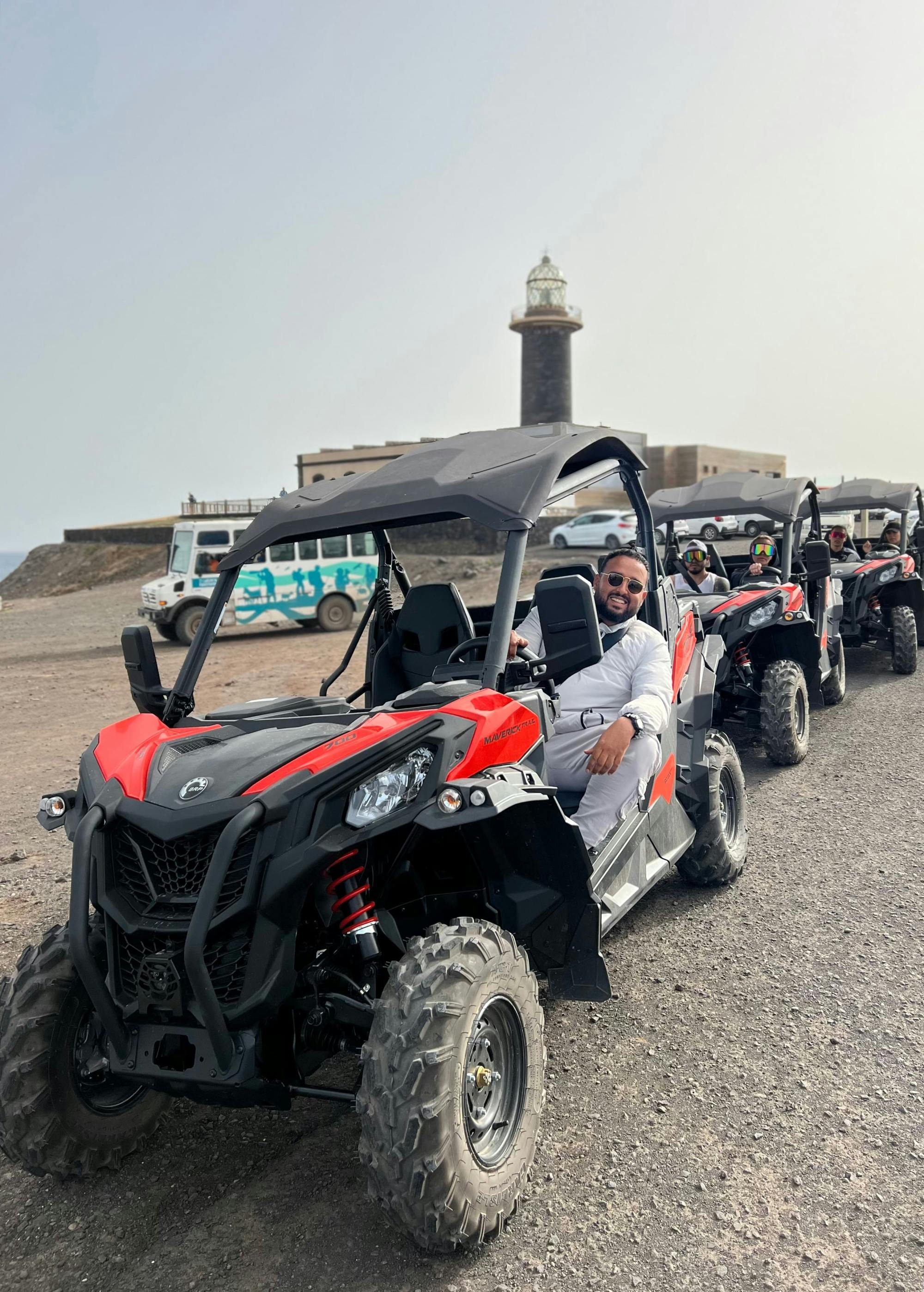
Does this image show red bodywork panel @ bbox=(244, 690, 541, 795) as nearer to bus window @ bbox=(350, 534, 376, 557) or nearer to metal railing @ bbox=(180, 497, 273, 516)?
bus window @ bbox=(350, 534, 376, 557)

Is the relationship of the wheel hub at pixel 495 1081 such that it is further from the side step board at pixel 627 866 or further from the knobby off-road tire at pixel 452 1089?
the side step board at pixel 627 866

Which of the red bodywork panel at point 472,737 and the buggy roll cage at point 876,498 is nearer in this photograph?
the red bodywork panel at point 472,737

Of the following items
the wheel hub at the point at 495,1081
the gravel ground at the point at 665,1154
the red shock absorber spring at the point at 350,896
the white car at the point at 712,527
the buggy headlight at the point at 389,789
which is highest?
the white car at the point at 712,527

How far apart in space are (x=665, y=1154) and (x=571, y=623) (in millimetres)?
1663

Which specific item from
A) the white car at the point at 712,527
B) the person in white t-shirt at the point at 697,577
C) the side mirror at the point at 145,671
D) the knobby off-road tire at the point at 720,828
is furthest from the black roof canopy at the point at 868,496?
the side mirror at the point at 145,671

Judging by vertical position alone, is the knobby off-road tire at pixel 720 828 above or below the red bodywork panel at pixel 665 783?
below

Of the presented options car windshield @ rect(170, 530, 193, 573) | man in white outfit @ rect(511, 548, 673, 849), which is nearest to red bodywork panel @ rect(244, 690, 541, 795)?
man in white outfit @ rect(511, 548, 673, 849)

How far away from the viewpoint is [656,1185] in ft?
9.91

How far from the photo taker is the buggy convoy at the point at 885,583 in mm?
11469

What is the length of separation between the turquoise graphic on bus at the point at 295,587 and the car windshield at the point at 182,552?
60 centimetres

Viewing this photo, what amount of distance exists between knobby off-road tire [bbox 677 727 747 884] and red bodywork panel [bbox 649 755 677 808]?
0.54 m

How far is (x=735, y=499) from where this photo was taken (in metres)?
9.28

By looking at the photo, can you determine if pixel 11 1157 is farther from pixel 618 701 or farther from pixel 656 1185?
pixel 618 701

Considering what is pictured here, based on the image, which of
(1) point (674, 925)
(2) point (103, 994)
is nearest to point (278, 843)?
(2) point (103, 994)
